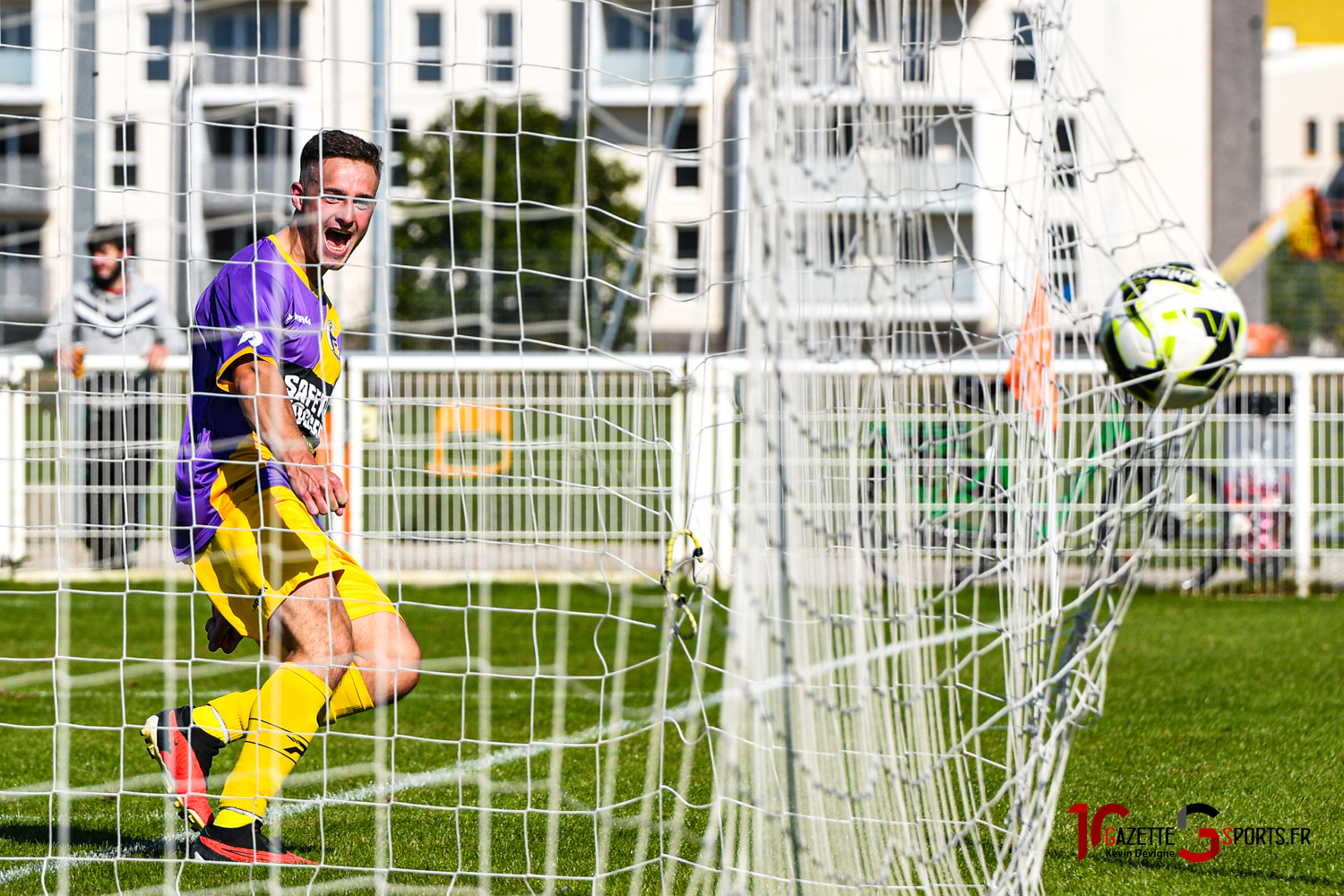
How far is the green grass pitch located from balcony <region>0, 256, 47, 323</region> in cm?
2636

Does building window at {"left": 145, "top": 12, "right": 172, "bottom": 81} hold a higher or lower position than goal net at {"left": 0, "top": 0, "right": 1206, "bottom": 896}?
higher

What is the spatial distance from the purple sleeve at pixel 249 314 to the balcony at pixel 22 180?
31692mm

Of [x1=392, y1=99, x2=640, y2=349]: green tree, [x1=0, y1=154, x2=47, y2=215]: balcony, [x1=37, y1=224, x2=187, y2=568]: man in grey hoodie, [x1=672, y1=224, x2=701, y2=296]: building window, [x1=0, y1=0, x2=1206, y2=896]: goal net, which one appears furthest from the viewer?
[x1=0, y1=154, x2=47, y2=215]: balcony

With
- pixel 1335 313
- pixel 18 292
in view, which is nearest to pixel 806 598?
pixel 18 292

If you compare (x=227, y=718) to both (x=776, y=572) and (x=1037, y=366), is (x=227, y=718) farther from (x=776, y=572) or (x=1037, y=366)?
(x=1037, y=366)

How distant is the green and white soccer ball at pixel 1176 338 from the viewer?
3.18 meters

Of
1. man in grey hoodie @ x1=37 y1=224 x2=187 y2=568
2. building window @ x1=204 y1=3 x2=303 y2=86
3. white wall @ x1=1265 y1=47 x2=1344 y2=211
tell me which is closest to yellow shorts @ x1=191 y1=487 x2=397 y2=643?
man in grey hoodie @ x1=37 y1=224 x2=187 y2=568

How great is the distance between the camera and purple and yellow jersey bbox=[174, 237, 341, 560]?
3432 mm

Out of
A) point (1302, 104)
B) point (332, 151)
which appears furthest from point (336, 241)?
point (1302, 104)

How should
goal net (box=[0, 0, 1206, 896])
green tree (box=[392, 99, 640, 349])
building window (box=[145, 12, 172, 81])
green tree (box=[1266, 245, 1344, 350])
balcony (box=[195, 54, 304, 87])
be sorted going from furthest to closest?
1. green tree (box=[1266, 245, 1344, 350])
2. balcony (box=[195, 54, 304, 87])
3. building window (box=[145, 12, 172, 81])
4. green tree (box=[392, 99, 640, 349])
5. goal net (box=[0, 0, 1206, 896])

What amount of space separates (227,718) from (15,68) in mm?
36469

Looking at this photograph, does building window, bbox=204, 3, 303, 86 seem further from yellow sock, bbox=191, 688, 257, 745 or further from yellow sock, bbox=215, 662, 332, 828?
yellow sock, bbox=215, 662, 332, 828

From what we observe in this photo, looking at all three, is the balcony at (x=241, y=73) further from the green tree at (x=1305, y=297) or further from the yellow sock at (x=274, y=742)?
the yellow sock at (x=274, y=742)

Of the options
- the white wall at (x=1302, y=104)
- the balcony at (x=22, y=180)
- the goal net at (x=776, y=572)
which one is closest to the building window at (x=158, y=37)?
the balcony at (x=22, y=180)
